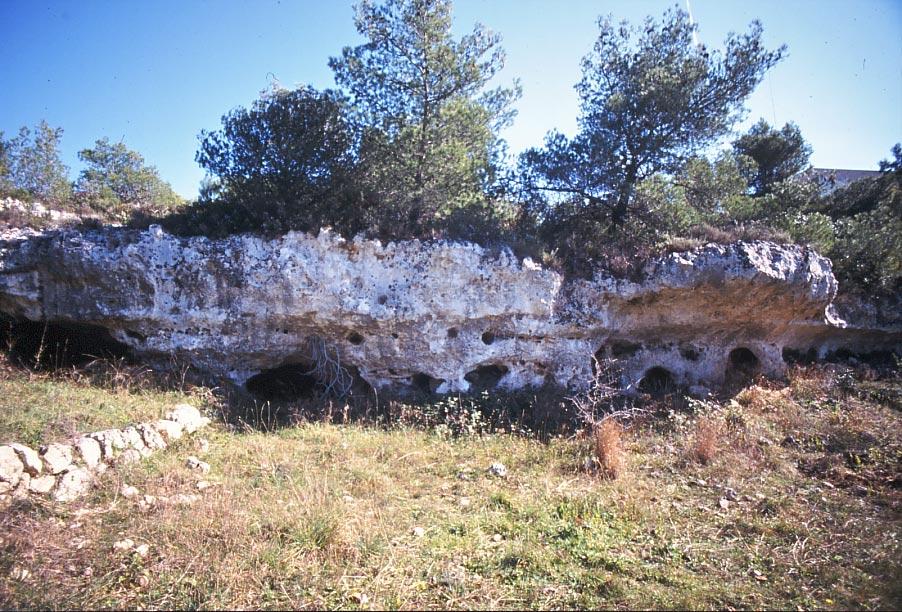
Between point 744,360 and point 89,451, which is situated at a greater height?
point 744,360

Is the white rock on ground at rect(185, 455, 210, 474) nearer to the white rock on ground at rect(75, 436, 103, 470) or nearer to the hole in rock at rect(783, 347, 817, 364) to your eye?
the white rock on ground at rect(75, 436, 103, 470)

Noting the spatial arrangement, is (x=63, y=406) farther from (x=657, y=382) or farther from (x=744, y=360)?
(x=744, y=360)

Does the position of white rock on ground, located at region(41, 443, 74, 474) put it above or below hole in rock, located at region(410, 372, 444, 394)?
below

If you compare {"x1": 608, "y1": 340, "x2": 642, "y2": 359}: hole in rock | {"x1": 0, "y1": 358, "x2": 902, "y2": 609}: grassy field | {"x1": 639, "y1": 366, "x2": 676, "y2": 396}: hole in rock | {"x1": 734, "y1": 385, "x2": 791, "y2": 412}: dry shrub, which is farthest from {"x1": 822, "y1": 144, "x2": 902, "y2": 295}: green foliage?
{"x1": 608, "y1": 340, "x2": 642, "y2": 359}: hole in rock

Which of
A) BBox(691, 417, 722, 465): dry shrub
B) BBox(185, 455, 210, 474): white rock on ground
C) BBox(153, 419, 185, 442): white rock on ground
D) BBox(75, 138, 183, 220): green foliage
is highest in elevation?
BBox(75, 138, 183, 220): green foliage

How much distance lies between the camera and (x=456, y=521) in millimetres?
5020

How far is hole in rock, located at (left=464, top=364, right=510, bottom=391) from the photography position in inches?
399

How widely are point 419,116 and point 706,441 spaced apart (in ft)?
27.4

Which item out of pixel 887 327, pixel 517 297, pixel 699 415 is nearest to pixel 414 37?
pixel 517 297

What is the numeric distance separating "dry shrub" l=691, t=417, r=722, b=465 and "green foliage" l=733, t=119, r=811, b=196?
45.6 ft

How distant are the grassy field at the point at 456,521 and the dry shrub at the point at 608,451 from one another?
0.20 feet

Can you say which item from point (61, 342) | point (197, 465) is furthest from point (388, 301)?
point (61, 342)

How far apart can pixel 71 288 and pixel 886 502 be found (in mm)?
13671

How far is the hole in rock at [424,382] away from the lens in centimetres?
993
